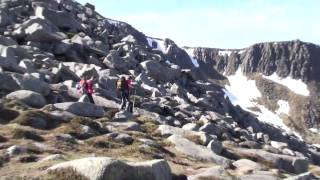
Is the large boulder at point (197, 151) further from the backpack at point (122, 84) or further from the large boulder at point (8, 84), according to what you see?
the large boulder at point (8, 84)

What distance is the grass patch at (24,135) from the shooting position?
3062 centimetres

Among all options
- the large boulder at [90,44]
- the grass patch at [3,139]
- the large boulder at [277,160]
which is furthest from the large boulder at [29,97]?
the large boulder at [90,44]

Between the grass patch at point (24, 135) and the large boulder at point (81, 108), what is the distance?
8863mm

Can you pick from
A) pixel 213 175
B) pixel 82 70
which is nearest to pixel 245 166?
pixel 213 175

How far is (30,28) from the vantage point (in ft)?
237

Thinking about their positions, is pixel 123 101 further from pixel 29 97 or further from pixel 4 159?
pixel 4 159

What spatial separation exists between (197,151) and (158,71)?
58.5 meters

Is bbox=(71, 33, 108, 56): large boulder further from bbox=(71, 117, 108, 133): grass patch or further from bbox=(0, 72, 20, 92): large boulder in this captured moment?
bbox=(71, 117, 108, 133): grass patch

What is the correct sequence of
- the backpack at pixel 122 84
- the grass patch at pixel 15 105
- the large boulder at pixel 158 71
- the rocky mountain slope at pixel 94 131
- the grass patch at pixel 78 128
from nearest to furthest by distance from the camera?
1. the rocky mountain slope at pixel 94 131
2. the grass patch at pixel 78 128
3. the grass patch at pixel 15 105
4. the backpack at pixel 122 84
5. the large boulder at pixel 158 71

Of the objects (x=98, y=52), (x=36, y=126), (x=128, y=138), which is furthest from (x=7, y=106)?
(x=98, y=52)

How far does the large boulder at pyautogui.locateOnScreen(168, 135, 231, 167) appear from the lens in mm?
35750

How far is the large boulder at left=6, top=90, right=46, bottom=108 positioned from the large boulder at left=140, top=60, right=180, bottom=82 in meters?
50.1

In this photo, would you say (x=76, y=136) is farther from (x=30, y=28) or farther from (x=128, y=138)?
(x=30, y=28)

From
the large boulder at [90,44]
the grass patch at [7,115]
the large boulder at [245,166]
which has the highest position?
the large boulder at [90,44]
